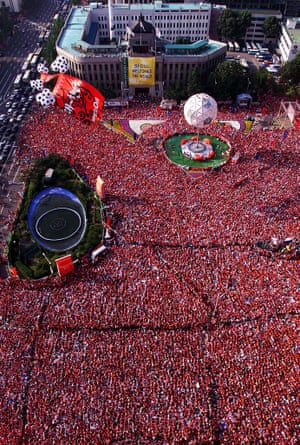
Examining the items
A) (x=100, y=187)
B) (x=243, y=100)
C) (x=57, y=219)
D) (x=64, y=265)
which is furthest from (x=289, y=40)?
(x=64, y=265)

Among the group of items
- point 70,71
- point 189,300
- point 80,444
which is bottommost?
point 80,444

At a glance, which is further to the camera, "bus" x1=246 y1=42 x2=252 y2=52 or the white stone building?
"bus" x1=246 y1=42 x2=252 y2=52

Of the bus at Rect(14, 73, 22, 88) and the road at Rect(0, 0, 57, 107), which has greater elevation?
the road at Rect(0, 0, 57, 107)

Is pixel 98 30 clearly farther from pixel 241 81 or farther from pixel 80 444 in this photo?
pixel 80 444

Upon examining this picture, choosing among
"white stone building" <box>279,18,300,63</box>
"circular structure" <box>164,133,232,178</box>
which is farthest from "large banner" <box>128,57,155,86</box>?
"white stone building" <box>279,18,300,63</box>

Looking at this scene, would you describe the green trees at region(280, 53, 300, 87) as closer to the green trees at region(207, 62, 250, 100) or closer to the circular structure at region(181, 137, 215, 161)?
the green trees at region(207, 62, 250, 100)

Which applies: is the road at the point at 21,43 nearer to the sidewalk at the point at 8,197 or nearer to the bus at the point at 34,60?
the bus at the point at 34,60

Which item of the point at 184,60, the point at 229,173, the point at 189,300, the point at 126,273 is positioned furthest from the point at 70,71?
the point at 189,300

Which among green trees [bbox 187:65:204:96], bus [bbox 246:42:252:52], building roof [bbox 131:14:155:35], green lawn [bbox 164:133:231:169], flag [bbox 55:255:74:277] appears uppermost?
building roof [bbox 131:14:155:35]
